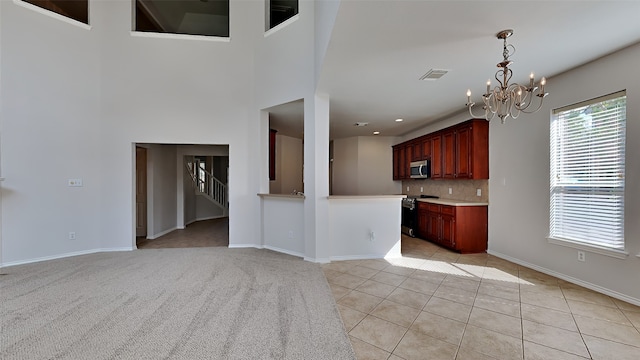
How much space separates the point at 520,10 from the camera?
199 centimetres

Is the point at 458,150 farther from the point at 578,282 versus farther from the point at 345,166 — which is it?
the point at 345,166

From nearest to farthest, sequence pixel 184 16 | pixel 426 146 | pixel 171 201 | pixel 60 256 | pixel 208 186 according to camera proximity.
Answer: pixel 60 256
pixel 426 146
pixel 171 201
pixel 184 16
pixel 208 186

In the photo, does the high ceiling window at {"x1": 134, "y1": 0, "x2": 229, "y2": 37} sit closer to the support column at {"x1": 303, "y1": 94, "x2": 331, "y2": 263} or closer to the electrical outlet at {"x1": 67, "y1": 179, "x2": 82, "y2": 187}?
the electrical outlet at {"x1": 67, "y1": 179, "x2": 82, "y2": 187}

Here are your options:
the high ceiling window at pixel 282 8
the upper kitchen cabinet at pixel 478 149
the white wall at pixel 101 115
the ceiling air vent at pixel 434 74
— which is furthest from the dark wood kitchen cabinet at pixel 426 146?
the high ceiling window at pixel 282 8

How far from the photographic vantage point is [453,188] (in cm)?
544

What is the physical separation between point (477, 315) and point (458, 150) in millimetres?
3156

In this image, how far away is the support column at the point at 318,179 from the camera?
4.06 m

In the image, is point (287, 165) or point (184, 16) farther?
point (287, 165)

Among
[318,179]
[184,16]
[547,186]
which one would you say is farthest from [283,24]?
[547,186]

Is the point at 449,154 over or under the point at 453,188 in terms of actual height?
over

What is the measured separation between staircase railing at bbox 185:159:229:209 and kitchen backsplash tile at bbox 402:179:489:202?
6258mm

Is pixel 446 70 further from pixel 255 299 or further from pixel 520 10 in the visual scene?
pixel 255 299

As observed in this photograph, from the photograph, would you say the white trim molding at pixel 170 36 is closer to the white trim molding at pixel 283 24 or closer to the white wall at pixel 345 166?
the white trim molding at pixel 283 24

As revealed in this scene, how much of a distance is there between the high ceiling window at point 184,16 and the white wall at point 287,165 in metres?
3.48
